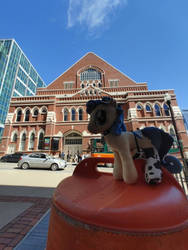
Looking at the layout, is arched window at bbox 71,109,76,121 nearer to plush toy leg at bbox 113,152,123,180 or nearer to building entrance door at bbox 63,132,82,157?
building entrance door at bbox 63,132,82,157

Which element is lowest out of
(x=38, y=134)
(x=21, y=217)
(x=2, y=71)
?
(x=21, y=217)

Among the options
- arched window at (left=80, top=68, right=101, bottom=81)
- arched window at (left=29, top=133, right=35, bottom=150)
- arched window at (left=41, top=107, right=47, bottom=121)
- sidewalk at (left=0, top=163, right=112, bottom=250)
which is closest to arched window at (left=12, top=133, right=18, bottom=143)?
arched window at (left=29, top=133, right=35, bottom=150)

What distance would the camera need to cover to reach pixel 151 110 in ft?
63.8

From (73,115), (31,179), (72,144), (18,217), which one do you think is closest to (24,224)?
(18,217)

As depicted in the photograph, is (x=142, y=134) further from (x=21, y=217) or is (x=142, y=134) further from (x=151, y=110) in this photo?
(x=151, y=110)

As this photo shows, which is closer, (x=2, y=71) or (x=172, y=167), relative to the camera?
(x=172, y=167)

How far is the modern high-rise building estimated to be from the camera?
41.3 meters

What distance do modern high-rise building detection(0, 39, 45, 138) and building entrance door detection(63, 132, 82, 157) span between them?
33.3 meters

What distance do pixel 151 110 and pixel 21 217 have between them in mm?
20593

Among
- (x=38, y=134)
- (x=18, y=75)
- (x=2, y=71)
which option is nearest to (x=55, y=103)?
(x=38, y=134)

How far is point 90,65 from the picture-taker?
91.2 ft

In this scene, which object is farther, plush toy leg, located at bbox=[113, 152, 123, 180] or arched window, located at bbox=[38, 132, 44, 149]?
arched window, located at bbox=[38, 132, 44, 149]

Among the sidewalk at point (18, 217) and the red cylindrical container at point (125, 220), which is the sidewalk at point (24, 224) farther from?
the red cylindrical container at point (125, 220)

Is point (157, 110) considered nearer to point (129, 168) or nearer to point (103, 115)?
point (129, 168)
